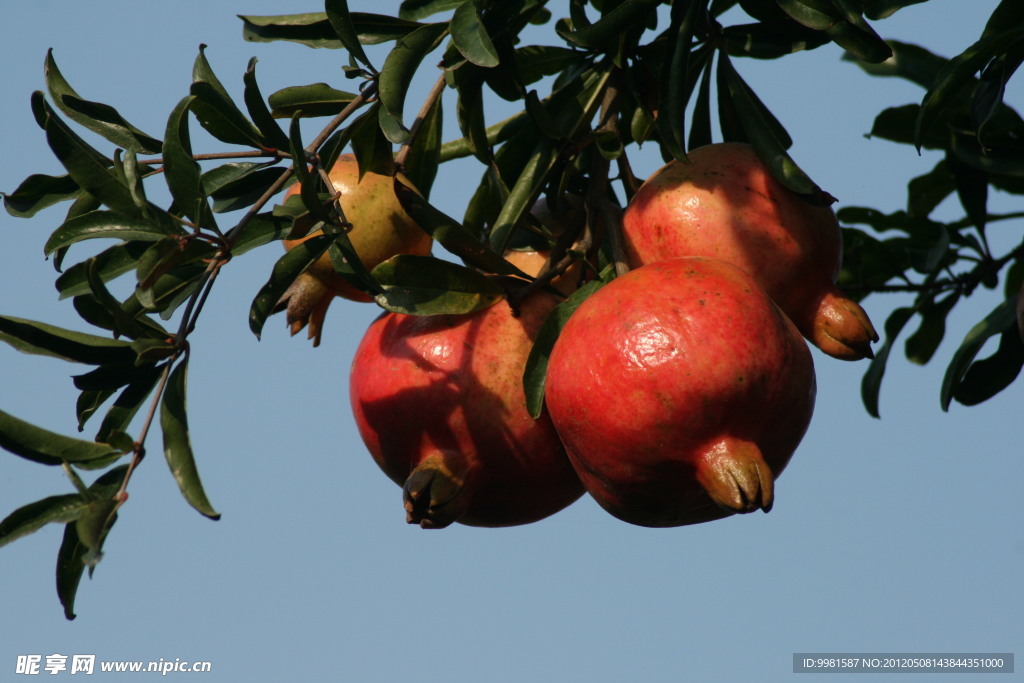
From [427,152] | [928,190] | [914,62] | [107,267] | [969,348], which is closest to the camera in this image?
[107,267]

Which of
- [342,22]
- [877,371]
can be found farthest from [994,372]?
[342,22]

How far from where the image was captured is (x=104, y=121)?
6.41 ft

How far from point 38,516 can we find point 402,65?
2.92ft

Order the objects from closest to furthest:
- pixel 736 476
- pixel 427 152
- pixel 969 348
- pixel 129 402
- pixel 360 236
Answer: pixel 736 476, pixel 129 402, pixel 360 236, pixel 427 152, pixel 969 348

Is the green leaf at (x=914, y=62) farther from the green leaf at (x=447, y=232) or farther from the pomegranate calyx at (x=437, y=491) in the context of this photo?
the pomegranate calyx at (x=437, y=491)

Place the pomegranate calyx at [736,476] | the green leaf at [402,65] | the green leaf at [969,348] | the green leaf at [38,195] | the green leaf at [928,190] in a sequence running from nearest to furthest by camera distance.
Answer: the pomegranate calyx at [736,476]
the green leaf at [402,65]
the green leaf at [38,195]
the green leaf at [969,348]
the green leaf at [928,190]

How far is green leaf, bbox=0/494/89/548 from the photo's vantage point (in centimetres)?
160

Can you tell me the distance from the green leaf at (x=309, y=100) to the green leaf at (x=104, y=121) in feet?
0.87

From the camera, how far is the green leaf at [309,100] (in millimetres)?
2113

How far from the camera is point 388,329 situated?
6.44ft

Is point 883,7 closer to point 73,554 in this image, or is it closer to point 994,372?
point 994,372

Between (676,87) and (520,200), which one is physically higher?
(676,87)

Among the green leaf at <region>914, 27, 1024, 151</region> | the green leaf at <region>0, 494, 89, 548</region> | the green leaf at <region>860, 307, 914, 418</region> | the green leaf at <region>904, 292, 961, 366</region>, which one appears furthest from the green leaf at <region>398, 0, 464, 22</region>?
the green leaf at <region>904, 292, 961, 366</region>

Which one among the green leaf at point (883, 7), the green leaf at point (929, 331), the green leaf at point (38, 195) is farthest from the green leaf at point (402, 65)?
the green leaf at point (929, 331)
